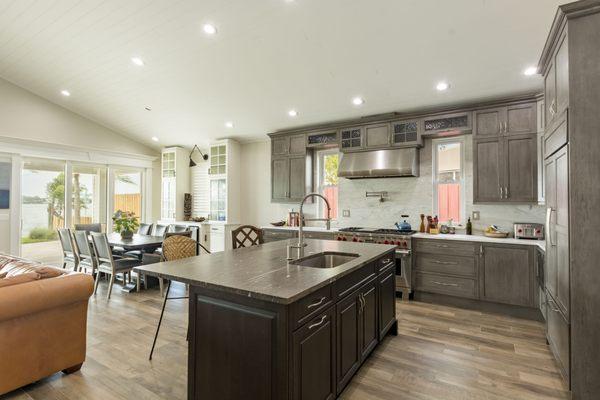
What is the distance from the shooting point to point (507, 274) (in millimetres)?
3768

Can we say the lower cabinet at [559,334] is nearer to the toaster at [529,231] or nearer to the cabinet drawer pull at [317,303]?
the toaster at [529,231]

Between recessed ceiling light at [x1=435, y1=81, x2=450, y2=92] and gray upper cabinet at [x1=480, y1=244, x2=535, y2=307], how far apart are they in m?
2.03

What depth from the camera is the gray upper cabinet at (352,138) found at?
507 centimetres

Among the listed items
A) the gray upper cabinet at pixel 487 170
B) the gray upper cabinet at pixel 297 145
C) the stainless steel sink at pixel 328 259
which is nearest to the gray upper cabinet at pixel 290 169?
the gray upper cabinet at pixel 297 145

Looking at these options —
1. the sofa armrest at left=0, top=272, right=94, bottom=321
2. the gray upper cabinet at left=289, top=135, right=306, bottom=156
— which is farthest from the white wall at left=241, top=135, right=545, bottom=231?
the sofa armrest at left=0, top=272, right=94, bottom=321

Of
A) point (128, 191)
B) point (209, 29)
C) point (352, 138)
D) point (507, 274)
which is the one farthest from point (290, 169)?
point (128, 191)

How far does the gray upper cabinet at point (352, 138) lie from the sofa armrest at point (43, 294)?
155 inches

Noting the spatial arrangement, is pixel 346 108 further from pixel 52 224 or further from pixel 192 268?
pixel 52 224

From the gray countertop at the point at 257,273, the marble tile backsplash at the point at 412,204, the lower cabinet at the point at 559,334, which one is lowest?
the lower cabinet at the point at 559,334

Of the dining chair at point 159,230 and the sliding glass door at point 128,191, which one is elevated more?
the sliding glass door at point 128,191

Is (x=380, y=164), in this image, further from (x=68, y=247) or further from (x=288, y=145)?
(x=68, y=247)

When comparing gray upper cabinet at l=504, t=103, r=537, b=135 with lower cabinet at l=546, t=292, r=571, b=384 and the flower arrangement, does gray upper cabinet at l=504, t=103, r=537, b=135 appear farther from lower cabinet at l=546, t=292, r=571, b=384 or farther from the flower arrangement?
the flower arrangement

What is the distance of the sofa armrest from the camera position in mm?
2100

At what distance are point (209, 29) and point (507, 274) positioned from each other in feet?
14.7
